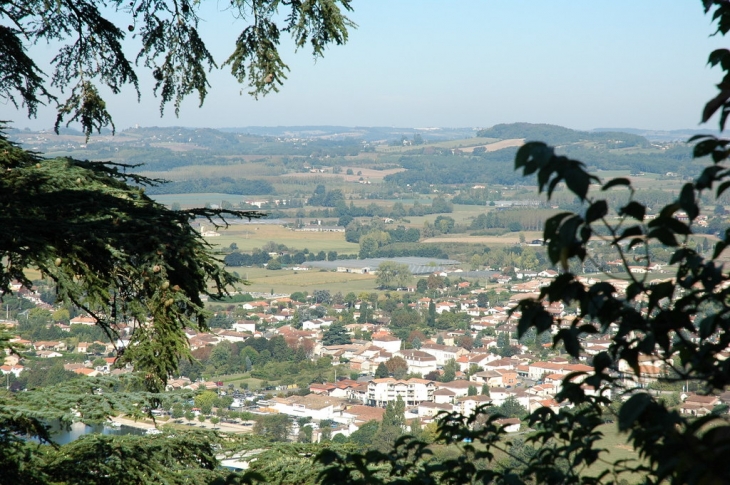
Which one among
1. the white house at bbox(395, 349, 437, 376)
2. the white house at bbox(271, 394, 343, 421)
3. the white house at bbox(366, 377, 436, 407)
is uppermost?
the white house at bbox(271, 394, 343, 421)

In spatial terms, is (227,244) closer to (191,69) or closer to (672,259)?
(191,69)

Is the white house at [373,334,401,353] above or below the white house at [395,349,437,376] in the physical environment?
below

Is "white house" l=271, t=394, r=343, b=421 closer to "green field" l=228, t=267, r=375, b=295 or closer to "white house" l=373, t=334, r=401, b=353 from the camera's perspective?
"white house" l=373, t=334, r=401, b=353

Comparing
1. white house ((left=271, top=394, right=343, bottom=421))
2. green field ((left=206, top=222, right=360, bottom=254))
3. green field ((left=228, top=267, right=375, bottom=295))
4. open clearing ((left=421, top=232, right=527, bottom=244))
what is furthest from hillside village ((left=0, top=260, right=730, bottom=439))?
open clearing ((left=421, top=232, right=527, bottom=244))

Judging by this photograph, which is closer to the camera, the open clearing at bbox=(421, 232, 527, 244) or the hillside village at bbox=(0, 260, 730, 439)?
the hillside village at bbox=(0, 260, 730, 439)

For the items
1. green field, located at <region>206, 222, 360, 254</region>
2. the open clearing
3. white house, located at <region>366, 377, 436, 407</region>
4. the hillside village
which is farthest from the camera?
the open clearing

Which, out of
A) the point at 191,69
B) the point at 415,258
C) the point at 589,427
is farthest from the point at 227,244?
the point at 589,427

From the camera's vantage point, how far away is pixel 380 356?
26.9 m

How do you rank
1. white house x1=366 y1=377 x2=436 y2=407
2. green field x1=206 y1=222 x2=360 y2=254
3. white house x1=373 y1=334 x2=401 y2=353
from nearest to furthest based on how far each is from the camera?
white house x1=366 y1=377 x2=436 y2=407, white house x1=373 y1=334 x2=401 y2=353, green field x1=206 y1=222 x2=360 y2=254

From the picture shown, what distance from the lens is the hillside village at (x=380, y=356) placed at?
1697cm

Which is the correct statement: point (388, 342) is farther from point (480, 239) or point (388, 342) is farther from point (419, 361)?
point (480, 239)

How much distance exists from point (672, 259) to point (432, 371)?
23.6m

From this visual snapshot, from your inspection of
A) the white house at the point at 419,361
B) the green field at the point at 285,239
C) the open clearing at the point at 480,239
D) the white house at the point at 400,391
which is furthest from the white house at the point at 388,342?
the open clearing at the point at 480,239

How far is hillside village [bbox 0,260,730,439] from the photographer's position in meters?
17.0
